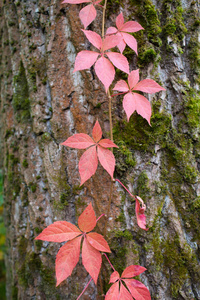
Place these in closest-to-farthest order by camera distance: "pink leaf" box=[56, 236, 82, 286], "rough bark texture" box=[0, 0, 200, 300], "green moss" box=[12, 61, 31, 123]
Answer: "pink leaf" box=[56, 236, 82, 286] < "rough bark texture" box=[0, 0, 200, 300] < "green moss" box=[12, 61, 31, 123]

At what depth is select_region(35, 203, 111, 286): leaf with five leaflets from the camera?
660 mm

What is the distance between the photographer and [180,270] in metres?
0.89

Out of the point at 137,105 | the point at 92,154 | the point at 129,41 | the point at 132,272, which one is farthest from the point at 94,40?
the point at 132,272

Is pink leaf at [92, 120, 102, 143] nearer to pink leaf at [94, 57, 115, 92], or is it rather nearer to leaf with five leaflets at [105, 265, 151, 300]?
pink leaf at [94, 57, 115, 92]

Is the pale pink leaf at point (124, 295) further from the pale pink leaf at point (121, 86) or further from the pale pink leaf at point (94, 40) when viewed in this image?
the pale pink leaf at point (94, 40)

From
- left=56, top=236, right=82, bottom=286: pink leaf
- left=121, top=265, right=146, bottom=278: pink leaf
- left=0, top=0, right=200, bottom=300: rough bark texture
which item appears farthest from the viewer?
left=0, top=0, right=200, bottom=300: rough bark texture

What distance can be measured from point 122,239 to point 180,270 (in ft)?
1.01

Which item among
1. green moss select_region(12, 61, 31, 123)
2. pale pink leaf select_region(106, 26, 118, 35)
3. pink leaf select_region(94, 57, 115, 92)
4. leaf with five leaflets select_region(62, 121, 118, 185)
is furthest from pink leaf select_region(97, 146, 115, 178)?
green moss select_region(12, 61, 31, 123)

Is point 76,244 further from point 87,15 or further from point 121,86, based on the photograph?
point 87,15

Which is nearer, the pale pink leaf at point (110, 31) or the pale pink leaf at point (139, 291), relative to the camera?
the pale pink leaf at point (139, 291)

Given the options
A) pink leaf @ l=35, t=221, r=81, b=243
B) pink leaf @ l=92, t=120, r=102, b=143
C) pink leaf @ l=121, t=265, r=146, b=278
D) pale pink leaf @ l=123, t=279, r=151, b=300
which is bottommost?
pale pink leaf @ l=123, t=279, r=151, b=300

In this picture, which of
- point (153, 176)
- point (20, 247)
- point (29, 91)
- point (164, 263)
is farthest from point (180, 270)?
point (29, 91)

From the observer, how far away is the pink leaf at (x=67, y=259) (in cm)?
65

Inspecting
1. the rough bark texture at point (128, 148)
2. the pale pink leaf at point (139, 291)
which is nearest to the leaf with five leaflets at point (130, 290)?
the pale pink leaf at point (139, 291)
